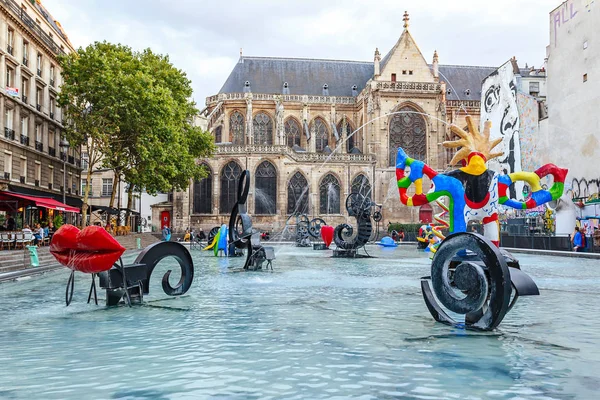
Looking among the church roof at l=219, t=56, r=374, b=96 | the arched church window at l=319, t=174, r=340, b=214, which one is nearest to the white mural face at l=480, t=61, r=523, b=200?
the arched church window at l=319, t=174, r=340, b=214

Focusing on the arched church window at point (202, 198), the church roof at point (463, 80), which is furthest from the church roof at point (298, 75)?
the arched church window at point (202, 198)

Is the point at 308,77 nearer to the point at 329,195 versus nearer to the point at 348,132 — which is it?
the point at 348,132

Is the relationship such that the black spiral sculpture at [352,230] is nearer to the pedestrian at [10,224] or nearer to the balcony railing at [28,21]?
the pedestrian at [10,224]

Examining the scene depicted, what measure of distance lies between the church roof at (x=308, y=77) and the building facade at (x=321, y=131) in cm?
10

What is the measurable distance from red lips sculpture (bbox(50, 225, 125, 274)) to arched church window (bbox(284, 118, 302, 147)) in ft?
158

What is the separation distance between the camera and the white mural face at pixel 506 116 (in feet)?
131

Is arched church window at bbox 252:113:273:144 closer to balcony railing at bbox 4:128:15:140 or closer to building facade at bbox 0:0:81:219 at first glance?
building facade at bbox 0:0:81:219

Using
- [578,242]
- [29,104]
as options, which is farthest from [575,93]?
[29,104]

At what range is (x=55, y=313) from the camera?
7.75 metres

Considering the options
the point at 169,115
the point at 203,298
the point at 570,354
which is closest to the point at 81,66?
the point at 169,115

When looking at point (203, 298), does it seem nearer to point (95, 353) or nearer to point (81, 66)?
point (95, 353)

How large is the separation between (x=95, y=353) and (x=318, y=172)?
43.8 m

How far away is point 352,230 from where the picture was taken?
20.8 meters

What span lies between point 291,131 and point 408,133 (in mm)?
11189
